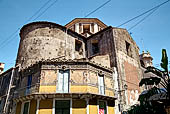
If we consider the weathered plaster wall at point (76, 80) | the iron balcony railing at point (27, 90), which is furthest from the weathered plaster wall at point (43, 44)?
the weathered plaster wall at point (76, 80)

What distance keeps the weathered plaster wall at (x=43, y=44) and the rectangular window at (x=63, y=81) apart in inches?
178

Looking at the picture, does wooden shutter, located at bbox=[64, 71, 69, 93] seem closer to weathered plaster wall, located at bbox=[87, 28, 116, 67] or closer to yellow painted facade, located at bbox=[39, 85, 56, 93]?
yellow painted facade, located at bbox=[39, 85, 56, 93]

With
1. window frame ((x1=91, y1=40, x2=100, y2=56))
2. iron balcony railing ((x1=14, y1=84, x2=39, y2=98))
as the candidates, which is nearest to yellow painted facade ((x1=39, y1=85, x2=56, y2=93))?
iron balcony railing ((x1=14, y1=84, x2=39, y2=98))

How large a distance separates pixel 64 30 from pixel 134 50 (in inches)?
418

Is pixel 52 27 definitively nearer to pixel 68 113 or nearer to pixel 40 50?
pixel 40 50

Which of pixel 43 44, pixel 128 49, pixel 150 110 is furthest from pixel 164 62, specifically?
pixel 43 44

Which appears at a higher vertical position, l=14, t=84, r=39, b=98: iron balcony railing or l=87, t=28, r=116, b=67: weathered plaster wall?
l=87, t=28, r=116, b=67: weathered plaster wall

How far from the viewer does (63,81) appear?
13359 millimetres

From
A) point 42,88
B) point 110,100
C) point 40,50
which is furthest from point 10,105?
point 110,100

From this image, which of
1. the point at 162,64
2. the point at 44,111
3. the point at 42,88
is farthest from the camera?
the point at 42,88

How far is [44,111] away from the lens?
1199 cm

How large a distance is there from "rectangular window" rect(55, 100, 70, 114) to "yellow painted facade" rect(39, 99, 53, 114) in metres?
0.50

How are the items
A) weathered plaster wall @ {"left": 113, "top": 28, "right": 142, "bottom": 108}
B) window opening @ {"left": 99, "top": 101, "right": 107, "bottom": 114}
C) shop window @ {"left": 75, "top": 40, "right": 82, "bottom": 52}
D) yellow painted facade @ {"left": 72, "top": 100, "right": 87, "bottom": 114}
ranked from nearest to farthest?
yellow painted facade @ {"left": 72, "top": 100, "right": 87, "bottom": 114}
window opening @ {"left": 99, "top": 101, "right": 107, "bottom": 114}
weathered plaster wall @ {"left": 113, "top": 28, "right": 142, "bottom": 108}
shop window @ {"left": 75, "top": 40, "right": 82, "bottom": 52}

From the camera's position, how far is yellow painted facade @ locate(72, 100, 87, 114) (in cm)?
1220
